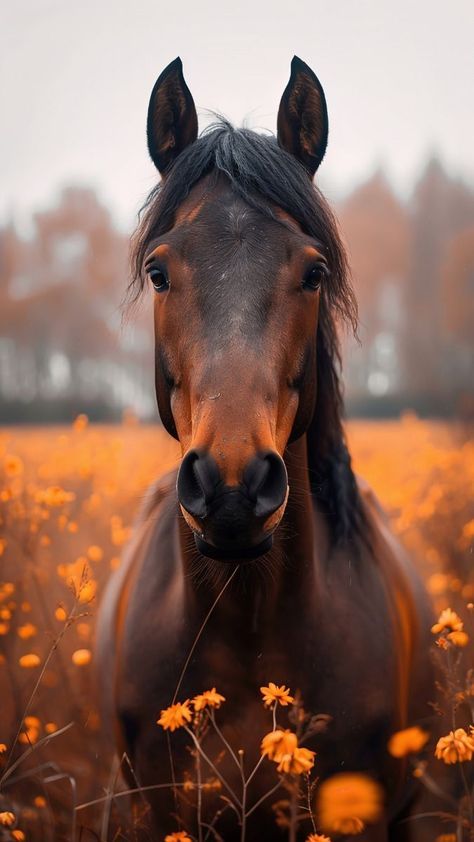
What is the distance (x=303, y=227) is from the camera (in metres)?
2.49

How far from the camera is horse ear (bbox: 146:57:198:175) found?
2646mm

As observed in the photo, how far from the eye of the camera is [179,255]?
2.31m

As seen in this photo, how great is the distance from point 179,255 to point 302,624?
53.1 inches

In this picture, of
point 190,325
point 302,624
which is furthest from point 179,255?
point 302,624

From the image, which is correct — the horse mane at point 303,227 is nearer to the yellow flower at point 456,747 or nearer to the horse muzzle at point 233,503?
the horse muzzle at point 233,503

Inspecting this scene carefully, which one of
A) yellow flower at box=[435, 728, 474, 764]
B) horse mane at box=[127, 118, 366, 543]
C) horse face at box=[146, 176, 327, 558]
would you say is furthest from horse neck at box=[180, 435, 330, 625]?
yellow flower at box=[435, 728, 474, 764]

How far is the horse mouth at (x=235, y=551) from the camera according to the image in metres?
1.88

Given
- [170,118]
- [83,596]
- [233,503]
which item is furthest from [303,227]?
[83,596]

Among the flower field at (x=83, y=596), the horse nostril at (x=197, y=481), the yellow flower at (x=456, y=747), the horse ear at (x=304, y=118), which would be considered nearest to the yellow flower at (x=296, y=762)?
the flower field at (x=83, y=596)

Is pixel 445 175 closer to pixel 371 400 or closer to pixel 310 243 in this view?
pixel 371 400

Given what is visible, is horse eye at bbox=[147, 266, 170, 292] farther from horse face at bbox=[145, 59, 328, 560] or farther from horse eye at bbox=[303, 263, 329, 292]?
horse eye at bbox=[303, 263, 329, 292]

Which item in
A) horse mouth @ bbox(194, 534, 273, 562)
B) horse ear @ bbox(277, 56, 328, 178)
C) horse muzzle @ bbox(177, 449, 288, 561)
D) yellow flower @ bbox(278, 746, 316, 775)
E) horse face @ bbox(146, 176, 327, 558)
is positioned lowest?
yellow flower @ bbox(278, 746, 316, 775)

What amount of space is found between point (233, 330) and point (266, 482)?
1.61 ft

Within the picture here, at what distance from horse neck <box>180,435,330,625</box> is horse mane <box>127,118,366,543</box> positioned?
14.1 inches
